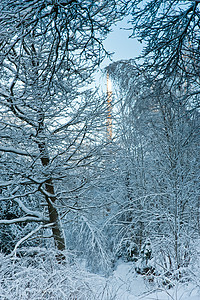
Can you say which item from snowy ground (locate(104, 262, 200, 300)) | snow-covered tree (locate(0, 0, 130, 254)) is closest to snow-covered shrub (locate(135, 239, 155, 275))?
snowy ground (locate(104, 262, 200, 300))

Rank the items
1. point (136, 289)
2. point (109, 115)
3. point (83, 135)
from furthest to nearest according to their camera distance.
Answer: point (136, 289) → point (109, 115) → point (83, 135)

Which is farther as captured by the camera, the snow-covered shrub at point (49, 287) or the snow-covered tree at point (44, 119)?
the snow-covered tree at point (44, 119)

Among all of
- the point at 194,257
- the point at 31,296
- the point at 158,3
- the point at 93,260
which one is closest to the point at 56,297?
the point at 31,296

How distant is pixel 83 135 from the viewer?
4.63 meters

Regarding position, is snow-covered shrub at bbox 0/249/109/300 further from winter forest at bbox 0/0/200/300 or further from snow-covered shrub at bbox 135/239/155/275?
snow-covered shrub at bbox 135/239/155/275

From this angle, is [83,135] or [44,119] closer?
[83,135]

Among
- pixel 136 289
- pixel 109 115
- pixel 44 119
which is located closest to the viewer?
pixel 44 119

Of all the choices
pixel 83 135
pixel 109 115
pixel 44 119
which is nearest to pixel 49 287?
pixel 83 135

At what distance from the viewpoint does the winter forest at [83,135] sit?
2984 millimetres

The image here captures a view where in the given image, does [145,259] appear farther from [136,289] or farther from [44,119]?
[44,119]

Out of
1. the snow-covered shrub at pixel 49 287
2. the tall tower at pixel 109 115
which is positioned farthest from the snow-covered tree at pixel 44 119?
the snow-covered shrub at pixel 49 287

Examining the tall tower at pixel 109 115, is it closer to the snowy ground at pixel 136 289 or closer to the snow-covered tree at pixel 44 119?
the snow-covered tree at pixel 44 119

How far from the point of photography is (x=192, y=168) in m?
5.96

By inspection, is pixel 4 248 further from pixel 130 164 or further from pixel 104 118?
pixel 130 164
